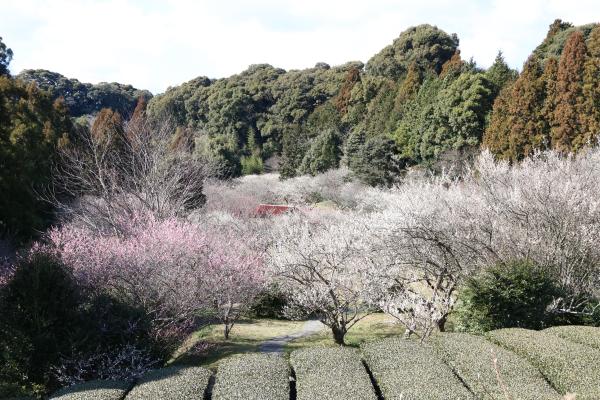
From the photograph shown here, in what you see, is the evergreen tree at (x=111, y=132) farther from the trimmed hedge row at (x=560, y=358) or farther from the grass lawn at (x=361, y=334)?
the trimmed hedge row at (x=560, y=358)

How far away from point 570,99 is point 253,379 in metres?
18.6

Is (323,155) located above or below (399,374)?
above

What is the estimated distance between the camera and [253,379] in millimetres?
7074

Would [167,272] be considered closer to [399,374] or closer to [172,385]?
[172,385]

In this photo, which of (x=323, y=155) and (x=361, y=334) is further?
(x=323, y=155)

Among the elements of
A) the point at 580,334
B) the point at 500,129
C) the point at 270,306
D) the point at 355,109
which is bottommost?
the point at 270,306

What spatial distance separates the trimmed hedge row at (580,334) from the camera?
27.0 ft

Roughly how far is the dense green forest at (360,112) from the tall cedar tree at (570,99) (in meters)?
0.04

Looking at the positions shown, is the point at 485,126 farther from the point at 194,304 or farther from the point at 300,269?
the point at 194,304

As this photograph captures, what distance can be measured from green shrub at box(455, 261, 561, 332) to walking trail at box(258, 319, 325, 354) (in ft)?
14.0

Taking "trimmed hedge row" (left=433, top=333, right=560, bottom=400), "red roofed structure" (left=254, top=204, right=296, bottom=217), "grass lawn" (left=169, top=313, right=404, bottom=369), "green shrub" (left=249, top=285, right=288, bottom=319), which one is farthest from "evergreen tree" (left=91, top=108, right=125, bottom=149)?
"trimmed hedge row" (left=433, top=333, right=560, bottom=400)

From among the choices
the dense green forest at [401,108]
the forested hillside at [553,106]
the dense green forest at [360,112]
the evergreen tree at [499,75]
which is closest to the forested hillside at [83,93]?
the dense green forest at [360,112]

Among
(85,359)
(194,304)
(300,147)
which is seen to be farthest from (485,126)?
(85,359)

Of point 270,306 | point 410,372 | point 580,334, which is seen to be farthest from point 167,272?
point 580,334
